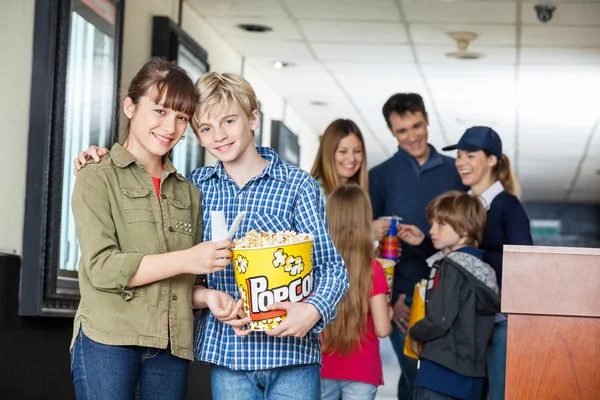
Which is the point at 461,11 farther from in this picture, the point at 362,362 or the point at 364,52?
the point at 362,362

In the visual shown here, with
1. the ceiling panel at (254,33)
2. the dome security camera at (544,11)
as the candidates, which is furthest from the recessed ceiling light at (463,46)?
the ceiling panel at (254,33)

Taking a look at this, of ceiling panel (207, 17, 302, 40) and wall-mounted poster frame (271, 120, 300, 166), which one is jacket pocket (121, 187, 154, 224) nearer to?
ceiling panel (207, 17, 302, 40)

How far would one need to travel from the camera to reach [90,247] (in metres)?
1.90

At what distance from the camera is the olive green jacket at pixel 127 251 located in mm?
1886

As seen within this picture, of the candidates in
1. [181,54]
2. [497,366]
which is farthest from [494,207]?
[181,54]

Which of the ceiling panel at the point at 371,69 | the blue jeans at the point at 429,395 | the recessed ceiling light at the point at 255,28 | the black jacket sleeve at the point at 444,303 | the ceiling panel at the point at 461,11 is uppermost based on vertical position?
the ceiling panel at the point at 461,11

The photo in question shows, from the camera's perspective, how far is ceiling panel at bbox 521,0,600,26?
513cm

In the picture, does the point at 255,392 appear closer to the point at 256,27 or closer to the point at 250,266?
the point at 250,266

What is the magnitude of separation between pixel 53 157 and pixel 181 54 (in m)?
1.97

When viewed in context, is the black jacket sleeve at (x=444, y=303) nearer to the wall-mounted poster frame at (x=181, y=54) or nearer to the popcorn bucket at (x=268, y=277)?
the popcorn bucket at (x=268, y=277)

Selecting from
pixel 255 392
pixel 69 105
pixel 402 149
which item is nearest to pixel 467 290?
pixel 402 149

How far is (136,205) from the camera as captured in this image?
1.98 meters

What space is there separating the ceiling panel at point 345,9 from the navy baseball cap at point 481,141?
1.61 m

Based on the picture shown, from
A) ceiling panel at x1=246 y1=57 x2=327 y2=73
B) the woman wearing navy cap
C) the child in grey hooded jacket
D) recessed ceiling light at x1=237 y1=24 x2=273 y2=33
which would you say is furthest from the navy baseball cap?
ceiling panel at x1=246 y1=57 x2=327 y2=73
